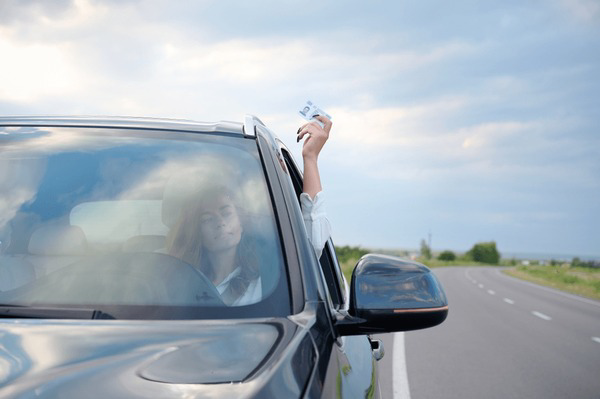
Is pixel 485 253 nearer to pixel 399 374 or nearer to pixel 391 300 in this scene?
pixel 399 374

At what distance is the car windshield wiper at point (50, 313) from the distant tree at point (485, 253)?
496 feet

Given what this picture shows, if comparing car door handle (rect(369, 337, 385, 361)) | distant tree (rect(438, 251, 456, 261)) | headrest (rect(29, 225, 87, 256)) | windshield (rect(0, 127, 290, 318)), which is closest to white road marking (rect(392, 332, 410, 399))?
car door handle (rect(369, 337, 385, 361))

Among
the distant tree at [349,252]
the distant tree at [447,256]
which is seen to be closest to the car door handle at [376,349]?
the distant tree at [349,252]

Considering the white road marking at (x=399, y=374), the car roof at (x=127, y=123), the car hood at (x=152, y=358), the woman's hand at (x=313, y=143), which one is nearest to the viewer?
the car hood at (x=152, y=358)

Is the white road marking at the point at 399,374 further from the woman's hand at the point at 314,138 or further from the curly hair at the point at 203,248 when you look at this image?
the curly hair at the point at 203,248

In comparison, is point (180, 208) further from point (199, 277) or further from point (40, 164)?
point (40, 164)

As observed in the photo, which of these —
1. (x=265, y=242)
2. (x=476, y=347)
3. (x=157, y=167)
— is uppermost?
(x=157, y=167)

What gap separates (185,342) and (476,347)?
9.45 meters

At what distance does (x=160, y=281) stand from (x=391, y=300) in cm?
62

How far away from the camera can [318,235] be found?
8.89 feet

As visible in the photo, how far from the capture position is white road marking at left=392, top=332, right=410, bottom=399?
7039 millimetres

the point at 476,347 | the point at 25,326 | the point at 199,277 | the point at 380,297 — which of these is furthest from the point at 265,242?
the point at 476,347

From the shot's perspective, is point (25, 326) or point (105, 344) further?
point (25, 326)

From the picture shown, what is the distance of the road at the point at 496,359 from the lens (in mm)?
7172
